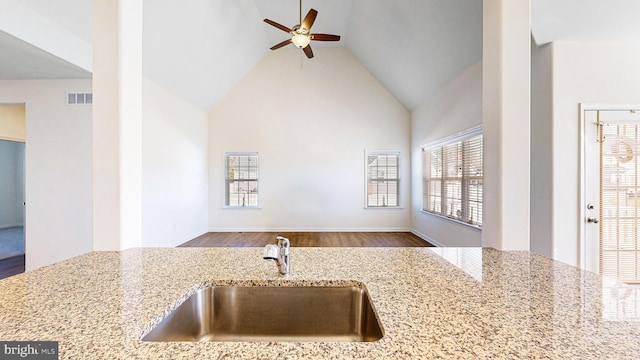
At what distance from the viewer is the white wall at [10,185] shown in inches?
252

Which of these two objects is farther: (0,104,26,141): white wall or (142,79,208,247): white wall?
(0,104,26,141): white wall

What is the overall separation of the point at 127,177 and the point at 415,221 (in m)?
5.55

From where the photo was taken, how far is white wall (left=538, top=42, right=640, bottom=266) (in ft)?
8.55

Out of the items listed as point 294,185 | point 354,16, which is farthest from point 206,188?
point 354,16

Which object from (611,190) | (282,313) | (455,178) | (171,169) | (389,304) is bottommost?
(282,313)

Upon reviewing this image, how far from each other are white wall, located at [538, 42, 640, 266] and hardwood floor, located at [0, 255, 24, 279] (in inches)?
253

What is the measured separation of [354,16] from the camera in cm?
468

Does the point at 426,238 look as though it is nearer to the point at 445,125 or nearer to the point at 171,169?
the point at 445,125

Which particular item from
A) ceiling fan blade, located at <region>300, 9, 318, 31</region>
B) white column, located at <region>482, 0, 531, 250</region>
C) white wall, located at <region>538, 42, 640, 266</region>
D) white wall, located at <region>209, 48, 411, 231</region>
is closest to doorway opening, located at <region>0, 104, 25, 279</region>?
white wall, located at <region>209, 48, 411, 231</region>

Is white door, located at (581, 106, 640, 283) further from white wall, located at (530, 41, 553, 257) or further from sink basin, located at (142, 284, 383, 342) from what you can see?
sink basin, located at (142, 284, 383, 342)

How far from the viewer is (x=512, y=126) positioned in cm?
132

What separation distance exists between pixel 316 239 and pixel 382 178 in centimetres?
213

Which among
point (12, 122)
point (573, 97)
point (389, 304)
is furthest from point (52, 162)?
point (573, 97)

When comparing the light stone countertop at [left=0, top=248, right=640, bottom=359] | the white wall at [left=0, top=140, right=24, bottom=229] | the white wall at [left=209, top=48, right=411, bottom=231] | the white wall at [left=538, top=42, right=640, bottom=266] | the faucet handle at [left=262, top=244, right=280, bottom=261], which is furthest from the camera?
the white wall at [left=0, top=140, right=24, bottom=229]
